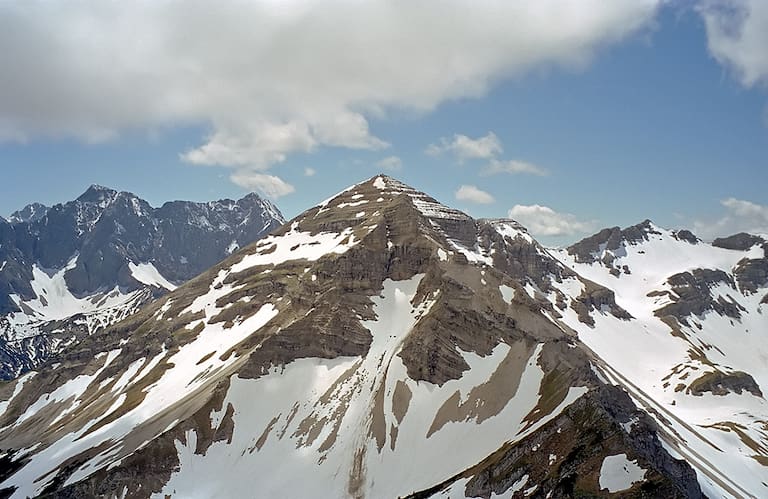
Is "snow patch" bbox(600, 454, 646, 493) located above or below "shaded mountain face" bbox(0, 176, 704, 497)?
below

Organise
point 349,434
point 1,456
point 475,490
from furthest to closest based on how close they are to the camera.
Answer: point 1,456 < point 349,434 < point 475,490

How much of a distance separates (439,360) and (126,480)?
246ft

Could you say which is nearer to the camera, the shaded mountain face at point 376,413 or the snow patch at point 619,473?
the snow patch at point 619,473

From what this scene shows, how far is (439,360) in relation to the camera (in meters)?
147

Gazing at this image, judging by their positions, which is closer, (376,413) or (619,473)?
(619,473)

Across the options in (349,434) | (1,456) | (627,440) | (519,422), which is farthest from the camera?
(1,456)

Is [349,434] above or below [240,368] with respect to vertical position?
below

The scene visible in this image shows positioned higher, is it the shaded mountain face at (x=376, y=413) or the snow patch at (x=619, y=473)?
the shaded mountain face at (x=376, y=413)

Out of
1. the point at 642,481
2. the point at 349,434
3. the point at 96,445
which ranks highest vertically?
the point at 96,445

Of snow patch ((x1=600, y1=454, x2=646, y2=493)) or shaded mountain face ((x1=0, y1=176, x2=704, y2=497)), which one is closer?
snow patch ((x1=600, y1=454, x2=646, y2=493))

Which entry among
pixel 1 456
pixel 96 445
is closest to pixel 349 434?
pixel 96 445

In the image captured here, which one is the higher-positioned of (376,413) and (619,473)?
(376,413)

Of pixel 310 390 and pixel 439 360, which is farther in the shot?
pixel 310 390

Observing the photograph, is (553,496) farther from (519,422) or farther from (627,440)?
(519,422)
